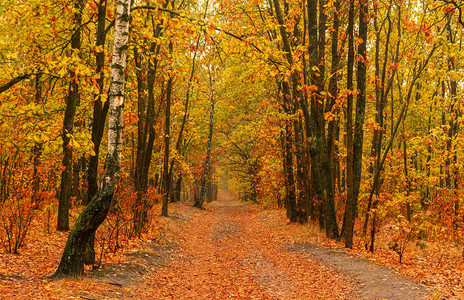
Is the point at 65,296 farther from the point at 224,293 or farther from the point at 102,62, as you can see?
the point at 102,62

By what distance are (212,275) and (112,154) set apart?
4.91 m

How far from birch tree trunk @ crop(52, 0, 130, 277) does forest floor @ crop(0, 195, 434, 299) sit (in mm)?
593

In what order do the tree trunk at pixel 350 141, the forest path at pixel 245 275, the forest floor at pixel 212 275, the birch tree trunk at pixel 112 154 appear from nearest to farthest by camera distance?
the birch tree trunk at pixel 112 154 → the forest floor at pixel 212 275 → the forest path at pixel 245 275 → the tree trunk at pixel 350 141

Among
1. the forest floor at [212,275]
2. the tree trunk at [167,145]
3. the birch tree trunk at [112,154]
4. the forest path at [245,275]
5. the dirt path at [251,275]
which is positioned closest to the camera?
the birch tree trunk at [112,154]

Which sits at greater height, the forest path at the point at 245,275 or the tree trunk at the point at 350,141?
the tree trunk at the point at 350,141

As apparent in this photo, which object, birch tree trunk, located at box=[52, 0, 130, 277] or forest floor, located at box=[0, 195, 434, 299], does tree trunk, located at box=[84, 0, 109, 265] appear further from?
birch tree trunk, located at box=[52, 0, 130, 277]

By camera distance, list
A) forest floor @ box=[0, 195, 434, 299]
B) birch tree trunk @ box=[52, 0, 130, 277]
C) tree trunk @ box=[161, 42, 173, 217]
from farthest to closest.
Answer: tree trunk @ box=[161, 42, 173, 217] → forest floor @ box=[0, 195, 434, 299] → birch tree trunk @ box=[52, 0, 130, 277]

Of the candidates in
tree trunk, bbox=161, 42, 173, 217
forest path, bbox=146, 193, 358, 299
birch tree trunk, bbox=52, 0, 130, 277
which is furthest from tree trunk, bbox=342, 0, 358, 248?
tree trunk, bbox=161, 42, 173, 217

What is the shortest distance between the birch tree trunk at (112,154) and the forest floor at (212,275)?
59 centimetres

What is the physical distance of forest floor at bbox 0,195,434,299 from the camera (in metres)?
6.60

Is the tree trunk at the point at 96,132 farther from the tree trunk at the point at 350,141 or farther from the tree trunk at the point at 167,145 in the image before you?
the tree trunk at the point at 167,145

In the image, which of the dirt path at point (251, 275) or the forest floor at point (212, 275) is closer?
the forest floor at point (212, 275)

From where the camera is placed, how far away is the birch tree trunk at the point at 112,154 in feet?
21.1

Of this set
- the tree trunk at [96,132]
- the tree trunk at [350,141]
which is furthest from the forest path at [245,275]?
the tree trunk at [350,141]
